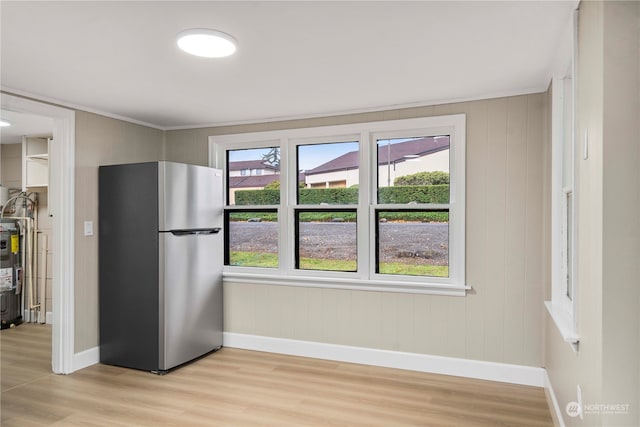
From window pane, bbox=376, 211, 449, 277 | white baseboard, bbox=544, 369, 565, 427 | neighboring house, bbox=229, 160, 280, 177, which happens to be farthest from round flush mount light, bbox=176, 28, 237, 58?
white baseboard, bbox=544, 369, 565, 427

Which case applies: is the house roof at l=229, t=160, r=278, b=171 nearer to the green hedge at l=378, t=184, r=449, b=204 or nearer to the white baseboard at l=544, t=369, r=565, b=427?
the green hedge at l=378, t=184, r=449, b=204

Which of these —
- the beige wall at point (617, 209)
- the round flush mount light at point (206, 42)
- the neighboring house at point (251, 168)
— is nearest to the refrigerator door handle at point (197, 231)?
the neighboring house at point (251, 168)

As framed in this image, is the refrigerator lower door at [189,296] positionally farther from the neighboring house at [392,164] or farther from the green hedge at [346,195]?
the neighboring house at [392,164]

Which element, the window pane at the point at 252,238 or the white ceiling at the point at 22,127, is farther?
the white ceiling at the point at 22,127

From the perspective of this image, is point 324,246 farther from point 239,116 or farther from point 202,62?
point 202,62

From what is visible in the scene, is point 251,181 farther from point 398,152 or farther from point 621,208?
point 621,208

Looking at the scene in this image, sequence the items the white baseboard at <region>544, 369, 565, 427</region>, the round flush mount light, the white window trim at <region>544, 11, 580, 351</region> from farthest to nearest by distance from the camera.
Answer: the white window trim at <region>544, 11, 580, 351</region> < the white baseboard at <region>544, 369, 565, 427</region> < the round flush mount light

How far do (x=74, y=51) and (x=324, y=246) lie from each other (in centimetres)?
255

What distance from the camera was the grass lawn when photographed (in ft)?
12.5

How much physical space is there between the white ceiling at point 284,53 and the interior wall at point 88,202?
0.87ft

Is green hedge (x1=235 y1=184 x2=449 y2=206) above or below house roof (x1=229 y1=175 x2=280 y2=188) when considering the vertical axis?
below

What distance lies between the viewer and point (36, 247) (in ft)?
18.6

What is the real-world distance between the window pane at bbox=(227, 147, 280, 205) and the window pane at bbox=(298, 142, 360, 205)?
27 cm

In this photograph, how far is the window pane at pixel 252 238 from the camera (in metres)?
4.41
